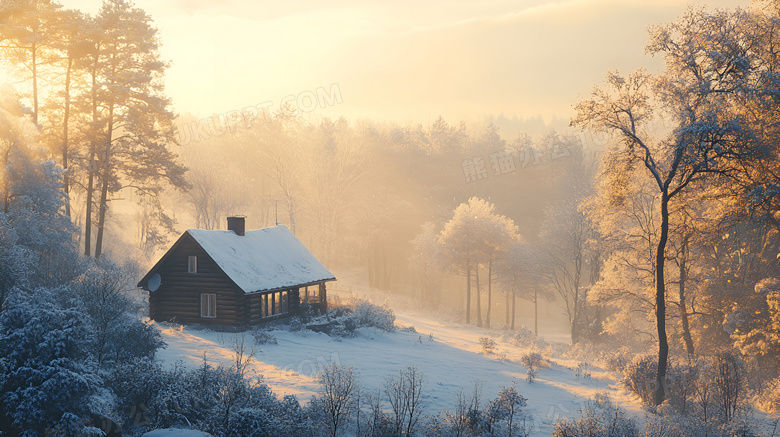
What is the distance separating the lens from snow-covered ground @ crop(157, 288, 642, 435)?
1831 cm

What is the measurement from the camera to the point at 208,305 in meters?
28.3

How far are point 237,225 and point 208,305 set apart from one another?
6.00 metres

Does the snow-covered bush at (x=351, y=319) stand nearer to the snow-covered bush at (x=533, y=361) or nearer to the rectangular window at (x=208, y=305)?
the rectangular window at (x=208, y=305)

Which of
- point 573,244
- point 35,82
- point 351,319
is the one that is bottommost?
point 351,319

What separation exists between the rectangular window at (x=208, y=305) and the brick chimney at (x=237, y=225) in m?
5.07

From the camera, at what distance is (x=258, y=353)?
75.9ft

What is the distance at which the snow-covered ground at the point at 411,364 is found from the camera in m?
18.3

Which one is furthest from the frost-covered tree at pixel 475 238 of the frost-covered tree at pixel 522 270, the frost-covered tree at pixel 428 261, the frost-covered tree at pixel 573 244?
the frost-covered tree at pixel 573 244

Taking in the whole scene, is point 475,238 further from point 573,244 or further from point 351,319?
point 351,319

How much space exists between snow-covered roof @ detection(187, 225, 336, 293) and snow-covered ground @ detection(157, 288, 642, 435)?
3198 mm

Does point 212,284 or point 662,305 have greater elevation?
point 662,305

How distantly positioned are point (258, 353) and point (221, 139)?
204 ft

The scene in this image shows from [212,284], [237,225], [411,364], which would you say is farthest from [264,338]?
[237,225]

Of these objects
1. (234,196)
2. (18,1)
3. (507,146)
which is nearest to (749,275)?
(18,1)
